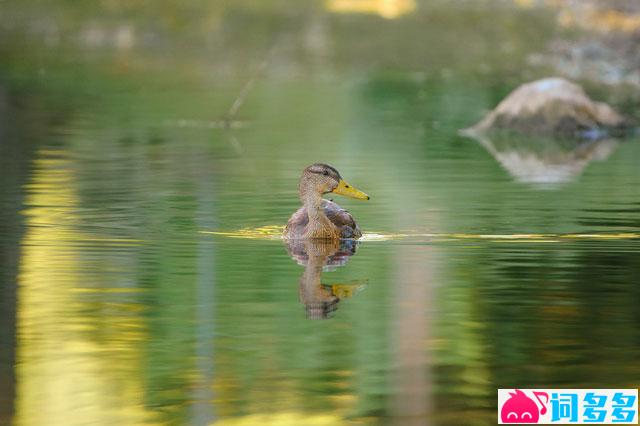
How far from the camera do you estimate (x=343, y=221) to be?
18062 millimetres

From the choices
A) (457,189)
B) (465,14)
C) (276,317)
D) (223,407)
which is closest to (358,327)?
(276,317)

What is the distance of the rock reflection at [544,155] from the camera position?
2564cm

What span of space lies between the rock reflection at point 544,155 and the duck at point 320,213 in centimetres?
669

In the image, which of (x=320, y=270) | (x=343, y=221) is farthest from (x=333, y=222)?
(x=320, y=270)

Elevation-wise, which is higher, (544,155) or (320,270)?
(544,155)

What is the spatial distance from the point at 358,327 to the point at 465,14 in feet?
219

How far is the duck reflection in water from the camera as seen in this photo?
46.5ft

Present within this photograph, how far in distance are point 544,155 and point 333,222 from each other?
11.6 m

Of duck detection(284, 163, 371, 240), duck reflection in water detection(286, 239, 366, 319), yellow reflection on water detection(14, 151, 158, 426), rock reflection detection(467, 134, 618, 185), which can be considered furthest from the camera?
rock reflection detection(467, 134, 618, 185)

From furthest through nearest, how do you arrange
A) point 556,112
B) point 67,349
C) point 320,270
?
point 556,112 → point 320,270 → point 67,349
